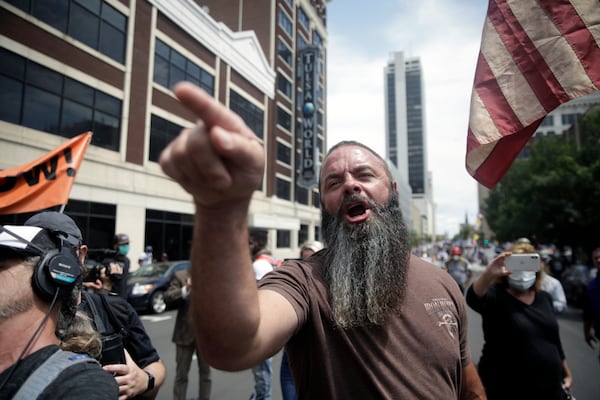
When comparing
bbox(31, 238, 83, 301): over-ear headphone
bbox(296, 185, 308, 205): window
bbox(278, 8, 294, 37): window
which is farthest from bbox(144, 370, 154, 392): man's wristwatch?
bbox(278, 8, 294, 37): window

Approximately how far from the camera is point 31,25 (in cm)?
1175

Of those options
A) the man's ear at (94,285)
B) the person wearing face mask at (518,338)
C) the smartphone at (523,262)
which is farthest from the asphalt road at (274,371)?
the smartphone at (523,262)

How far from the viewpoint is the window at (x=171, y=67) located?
16.7 meters

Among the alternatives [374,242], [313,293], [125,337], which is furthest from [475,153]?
[125,337]

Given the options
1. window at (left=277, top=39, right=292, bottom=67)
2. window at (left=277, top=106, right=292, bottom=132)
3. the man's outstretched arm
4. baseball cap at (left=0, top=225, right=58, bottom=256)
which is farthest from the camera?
window at (left=277, top=39, right=292, bottom=67)

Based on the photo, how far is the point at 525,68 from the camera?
2.14 meters

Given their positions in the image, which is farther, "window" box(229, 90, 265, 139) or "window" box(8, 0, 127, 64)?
"window" box(229, 90, 265, 139)

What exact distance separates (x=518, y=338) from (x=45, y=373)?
3226mm

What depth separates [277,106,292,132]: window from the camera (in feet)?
96.2

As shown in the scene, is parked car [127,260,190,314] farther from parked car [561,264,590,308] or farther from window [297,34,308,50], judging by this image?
window [297,34,308,50]

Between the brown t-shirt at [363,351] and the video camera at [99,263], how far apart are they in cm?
248

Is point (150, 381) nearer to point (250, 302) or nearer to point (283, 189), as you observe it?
point (250, 302)

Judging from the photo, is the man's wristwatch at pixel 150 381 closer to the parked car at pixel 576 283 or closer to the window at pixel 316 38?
the parked car at pixel 576 283

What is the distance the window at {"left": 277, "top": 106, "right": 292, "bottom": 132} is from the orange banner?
25.4 metres
